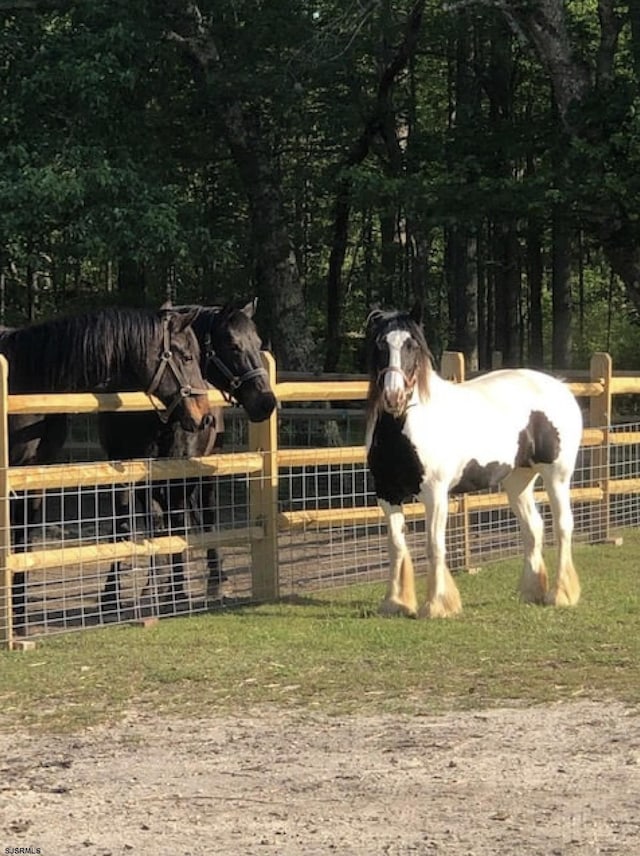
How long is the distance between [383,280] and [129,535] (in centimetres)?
2259

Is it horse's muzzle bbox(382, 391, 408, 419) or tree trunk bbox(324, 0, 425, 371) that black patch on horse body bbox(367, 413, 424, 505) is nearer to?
horse's muzzle bbox(382, 391, 408, 419)

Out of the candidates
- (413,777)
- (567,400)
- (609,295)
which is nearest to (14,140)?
(567,400)

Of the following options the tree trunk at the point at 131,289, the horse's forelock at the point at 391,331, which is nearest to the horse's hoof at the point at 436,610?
the horse's forelock at the point at 391,331

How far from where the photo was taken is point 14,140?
1449 centimetres

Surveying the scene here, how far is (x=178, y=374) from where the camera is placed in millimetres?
6984

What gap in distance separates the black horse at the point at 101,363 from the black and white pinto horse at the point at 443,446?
1151mm

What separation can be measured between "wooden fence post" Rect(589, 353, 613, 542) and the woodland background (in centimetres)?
218

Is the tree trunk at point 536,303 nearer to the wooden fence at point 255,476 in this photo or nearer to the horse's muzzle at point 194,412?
the wooden fence at point 255,476

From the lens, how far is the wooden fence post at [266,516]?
25.2 feet

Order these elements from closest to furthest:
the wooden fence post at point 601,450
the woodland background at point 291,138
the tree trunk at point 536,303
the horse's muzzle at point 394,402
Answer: the horse's muzzle at point 394,402 < the wooden fence post at point 601,450 < the woodland background at point 291,138 < the tree trunk at point 536,303

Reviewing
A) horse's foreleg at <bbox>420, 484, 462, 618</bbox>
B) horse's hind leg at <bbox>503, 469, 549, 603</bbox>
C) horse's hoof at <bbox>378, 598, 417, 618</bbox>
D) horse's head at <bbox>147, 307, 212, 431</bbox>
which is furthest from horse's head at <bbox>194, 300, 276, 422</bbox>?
horse's hind leg at <bbox>503, 469, 549, 603</bbox>

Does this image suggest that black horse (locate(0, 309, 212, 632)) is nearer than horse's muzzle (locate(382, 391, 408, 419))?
No

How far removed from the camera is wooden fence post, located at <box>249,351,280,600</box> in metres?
7.67

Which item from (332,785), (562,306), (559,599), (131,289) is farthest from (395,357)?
(562,306)
